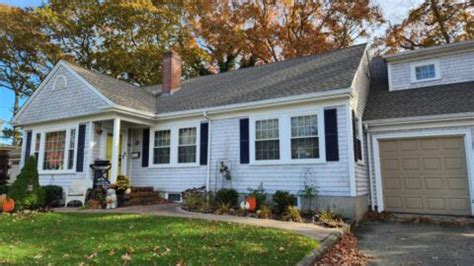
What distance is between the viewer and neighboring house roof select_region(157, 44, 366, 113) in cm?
932

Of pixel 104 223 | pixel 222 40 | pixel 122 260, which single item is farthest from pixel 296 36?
pixel 122 260

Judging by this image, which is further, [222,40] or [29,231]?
[222,40]

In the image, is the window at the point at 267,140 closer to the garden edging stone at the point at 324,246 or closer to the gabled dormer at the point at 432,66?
the garden edging stone at the point at 324,246

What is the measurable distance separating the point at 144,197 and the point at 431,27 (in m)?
20.2

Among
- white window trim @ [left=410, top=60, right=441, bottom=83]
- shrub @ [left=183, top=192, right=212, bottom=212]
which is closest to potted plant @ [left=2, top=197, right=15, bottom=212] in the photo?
shrub @ [left=183, top=192, right=212, bottom=212]

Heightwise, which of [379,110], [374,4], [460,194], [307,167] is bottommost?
[460,194]

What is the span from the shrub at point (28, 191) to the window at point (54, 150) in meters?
2.34

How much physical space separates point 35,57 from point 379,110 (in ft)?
80.3

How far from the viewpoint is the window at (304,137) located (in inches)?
348

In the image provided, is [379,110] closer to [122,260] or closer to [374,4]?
[122,260]

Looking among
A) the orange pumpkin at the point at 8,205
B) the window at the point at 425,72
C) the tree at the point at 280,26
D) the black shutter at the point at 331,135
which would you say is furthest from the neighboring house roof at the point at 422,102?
the tree at the point at 280,26

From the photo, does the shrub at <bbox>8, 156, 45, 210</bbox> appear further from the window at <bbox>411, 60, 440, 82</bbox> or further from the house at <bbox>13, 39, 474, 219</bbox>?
the window at <bbox>411, 60, 440, 82</bbox>

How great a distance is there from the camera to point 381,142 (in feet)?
31.7

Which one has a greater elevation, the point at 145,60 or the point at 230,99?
the point at 145,60
